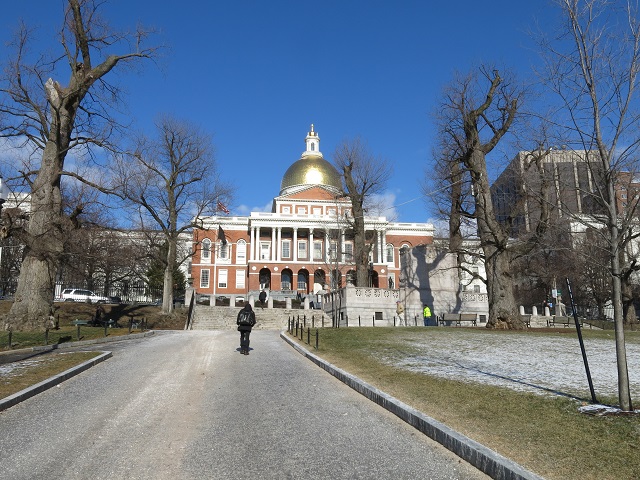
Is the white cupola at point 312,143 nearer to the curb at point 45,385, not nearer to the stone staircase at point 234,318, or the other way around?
the stone staircase at point 234,318

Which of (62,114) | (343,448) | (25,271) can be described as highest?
(62,114)

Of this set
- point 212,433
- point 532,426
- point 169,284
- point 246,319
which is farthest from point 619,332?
point 169,284

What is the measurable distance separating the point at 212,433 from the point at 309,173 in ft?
253

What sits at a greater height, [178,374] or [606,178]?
[606,178]

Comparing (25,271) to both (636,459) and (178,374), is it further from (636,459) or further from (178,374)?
(636,459)

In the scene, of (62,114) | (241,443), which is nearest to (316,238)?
(62,114)

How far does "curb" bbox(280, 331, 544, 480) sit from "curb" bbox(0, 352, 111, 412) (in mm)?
5367

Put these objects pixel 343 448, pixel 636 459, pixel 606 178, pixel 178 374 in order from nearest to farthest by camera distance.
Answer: pixel 636 459 → pixel 343 448 → pixel 606 178 → pixel 178 374

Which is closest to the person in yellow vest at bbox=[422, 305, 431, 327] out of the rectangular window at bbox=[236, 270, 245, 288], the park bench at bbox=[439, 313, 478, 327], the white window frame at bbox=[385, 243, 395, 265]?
the park bench at bbox=[439, 313, 478, 327]

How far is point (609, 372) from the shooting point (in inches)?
394

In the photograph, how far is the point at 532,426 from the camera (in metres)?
5.94

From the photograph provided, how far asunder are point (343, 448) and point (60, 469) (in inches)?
109

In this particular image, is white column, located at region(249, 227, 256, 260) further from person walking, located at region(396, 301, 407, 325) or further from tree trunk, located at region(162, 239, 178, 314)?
person walking, located at region(396, 301, 407, 325)

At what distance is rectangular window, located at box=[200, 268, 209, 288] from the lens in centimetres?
7549
